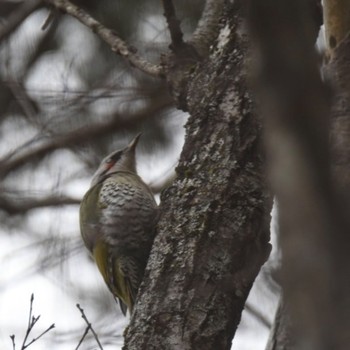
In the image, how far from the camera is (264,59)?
0.74 metres

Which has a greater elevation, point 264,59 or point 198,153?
point 198,153

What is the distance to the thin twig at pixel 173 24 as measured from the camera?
113 inches

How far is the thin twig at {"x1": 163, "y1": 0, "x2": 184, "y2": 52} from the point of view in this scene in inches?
113

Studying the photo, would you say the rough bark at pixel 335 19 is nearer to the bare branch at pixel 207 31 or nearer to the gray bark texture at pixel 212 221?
the gray bark texture at pixel 212 221

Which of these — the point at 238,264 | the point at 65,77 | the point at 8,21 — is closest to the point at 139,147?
the point at 65,77

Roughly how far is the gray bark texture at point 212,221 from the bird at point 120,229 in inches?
28.6

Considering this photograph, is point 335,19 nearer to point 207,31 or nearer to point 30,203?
point 207,31

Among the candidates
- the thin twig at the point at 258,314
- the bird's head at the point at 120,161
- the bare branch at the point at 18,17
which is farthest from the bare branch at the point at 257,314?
the bare branch at the point at 18,17

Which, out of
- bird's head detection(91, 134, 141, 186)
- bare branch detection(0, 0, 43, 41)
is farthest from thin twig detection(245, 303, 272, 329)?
bare branch detection(0, 0, 43, 41)

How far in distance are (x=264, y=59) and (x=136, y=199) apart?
305 centimetres

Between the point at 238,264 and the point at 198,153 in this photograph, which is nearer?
the point at 238,264

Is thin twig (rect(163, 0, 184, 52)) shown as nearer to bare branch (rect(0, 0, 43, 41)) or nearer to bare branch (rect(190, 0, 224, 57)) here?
bare branch (rect(190, 0, 224, 57))

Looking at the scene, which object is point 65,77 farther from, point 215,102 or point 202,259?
point 202,259

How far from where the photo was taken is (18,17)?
15.0 ft
